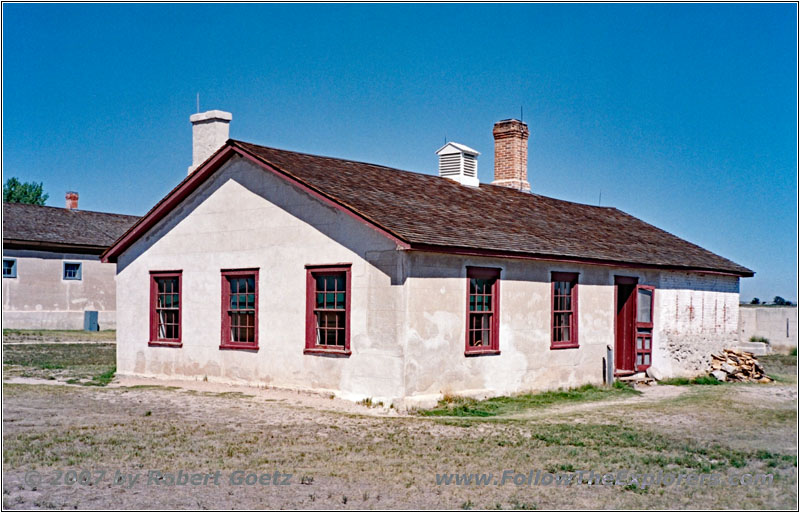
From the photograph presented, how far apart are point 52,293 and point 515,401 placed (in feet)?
87.6

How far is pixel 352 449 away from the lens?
11219 mm

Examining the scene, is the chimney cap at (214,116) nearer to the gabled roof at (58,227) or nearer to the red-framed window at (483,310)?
the red-framed window at (483,310)

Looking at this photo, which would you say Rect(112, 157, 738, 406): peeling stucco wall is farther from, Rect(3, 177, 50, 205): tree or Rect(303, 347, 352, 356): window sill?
Rect(3, 177, 50, 205): tree

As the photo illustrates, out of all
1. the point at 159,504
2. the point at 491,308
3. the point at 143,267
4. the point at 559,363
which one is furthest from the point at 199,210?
the point at 159,504

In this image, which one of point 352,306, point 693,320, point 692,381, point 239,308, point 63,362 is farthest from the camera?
point 63,362

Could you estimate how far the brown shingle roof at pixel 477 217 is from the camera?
16062 millimetres

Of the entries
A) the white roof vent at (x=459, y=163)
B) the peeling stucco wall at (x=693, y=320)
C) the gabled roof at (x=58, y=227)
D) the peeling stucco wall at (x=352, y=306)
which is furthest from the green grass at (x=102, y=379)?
the gabled roof at (x=58, y=227)

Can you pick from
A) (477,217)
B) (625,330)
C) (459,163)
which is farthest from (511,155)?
(477,217)

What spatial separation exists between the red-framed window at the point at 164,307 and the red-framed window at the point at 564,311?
26.4 feet

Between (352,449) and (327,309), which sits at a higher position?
(327,309)

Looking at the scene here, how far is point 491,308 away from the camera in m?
16.9

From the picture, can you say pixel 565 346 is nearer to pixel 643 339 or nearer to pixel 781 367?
pixel 643 339

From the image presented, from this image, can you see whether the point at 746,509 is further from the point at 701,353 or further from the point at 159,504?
the point at 701,353

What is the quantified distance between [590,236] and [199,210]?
9136 millimetres
